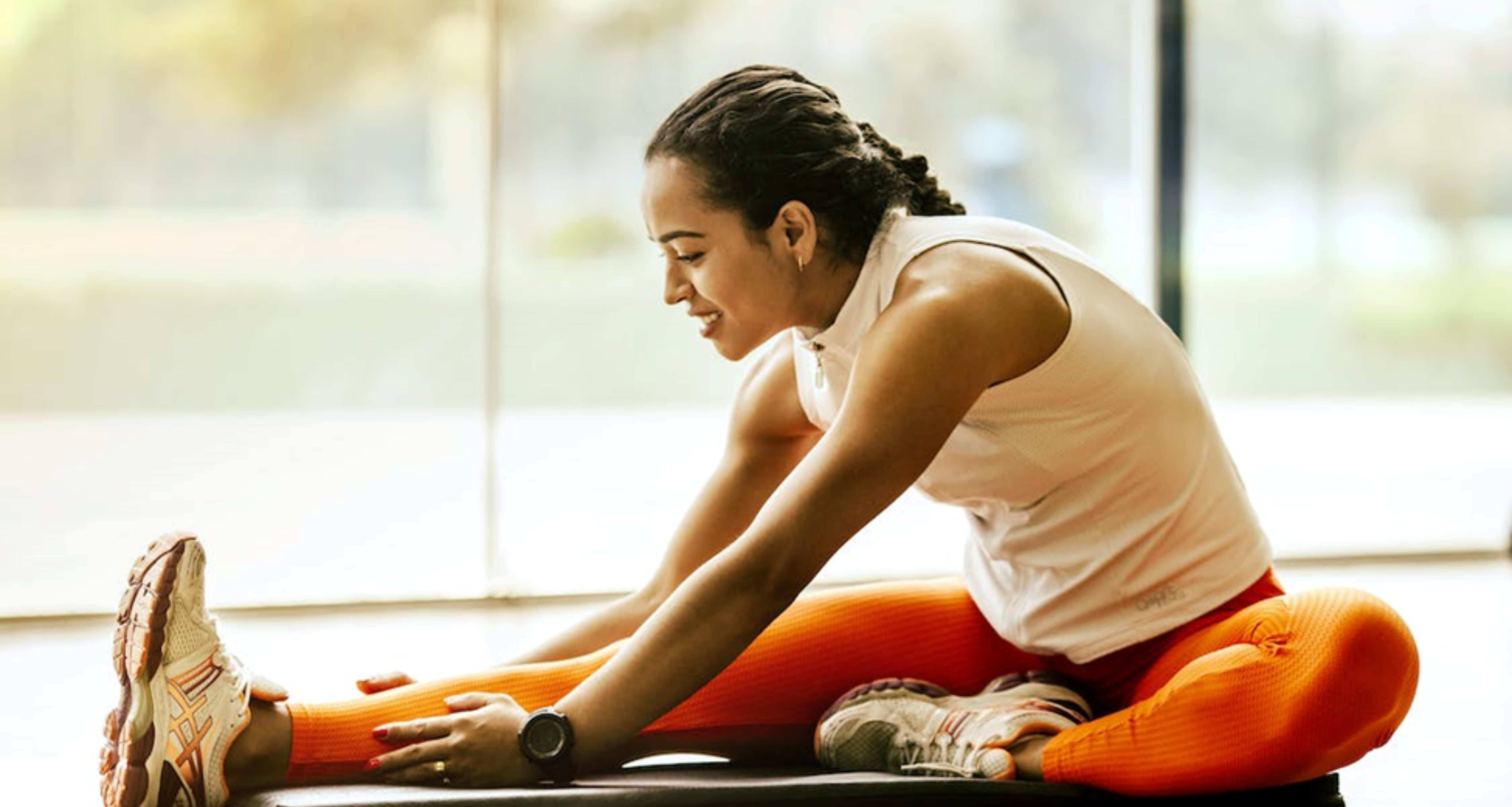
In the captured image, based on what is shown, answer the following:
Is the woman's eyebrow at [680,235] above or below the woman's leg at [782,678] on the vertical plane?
above

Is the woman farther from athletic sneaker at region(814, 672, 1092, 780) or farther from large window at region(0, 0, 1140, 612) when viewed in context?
large window at region(0, 0, 1140, 612)

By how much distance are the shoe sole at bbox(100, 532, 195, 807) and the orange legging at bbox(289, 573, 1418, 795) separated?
0.17 metres

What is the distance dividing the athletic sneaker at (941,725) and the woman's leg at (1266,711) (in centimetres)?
5

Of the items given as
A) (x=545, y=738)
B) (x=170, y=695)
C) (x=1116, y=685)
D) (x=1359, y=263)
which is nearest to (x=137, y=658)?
(x=170, y=695)

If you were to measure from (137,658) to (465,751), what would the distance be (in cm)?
33

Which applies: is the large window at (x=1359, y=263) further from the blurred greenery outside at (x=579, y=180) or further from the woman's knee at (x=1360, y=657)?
the woman's knee at (x=1360, y=657)

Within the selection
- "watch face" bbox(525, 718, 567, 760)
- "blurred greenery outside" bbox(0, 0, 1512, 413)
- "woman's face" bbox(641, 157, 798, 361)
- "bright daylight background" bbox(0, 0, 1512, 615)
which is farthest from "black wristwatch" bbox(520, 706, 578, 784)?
"blurred greenery outside" bbox(0, 0, 1512, 413)

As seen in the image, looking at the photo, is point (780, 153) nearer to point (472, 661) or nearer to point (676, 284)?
point (676, 284)

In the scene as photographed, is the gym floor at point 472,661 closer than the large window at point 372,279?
Yes

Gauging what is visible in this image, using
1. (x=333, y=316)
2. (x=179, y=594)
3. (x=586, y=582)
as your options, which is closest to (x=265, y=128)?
(x=333, y=316)

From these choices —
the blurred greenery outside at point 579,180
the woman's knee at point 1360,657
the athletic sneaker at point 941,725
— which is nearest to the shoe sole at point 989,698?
the athletic sneaker at point 941,725

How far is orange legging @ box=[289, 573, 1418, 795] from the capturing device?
63.9 inches

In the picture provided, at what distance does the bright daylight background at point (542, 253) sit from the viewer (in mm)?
3488

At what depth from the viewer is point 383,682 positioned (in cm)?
189
